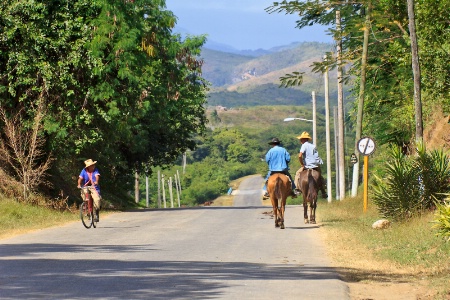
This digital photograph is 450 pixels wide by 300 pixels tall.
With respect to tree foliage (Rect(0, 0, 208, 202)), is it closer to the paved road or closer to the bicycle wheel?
the bicycle wheel

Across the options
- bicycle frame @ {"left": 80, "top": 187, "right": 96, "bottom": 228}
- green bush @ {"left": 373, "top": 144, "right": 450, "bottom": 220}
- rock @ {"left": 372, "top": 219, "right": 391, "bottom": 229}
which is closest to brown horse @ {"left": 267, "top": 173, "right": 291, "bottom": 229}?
rock @ {"left": 372, "top": 219, "right": 391, "bottom": 229}

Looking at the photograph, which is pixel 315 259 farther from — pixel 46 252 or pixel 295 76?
pixel 295 76

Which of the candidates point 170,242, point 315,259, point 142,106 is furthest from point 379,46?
point 315,259

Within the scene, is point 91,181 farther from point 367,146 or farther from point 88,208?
Answer: point 367,146

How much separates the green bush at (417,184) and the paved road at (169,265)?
240cm

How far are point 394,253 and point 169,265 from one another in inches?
191

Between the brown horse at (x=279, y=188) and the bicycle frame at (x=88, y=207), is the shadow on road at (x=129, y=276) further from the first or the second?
the bicycle frame at (x=88, y=207)

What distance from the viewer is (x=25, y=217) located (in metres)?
31.5

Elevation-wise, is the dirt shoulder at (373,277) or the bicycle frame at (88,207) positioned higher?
the bicycle frame at (88,207)

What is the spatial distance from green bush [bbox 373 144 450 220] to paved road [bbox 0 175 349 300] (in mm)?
2399

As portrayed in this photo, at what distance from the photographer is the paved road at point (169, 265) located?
11984 millimetres

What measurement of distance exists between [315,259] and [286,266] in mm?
1533

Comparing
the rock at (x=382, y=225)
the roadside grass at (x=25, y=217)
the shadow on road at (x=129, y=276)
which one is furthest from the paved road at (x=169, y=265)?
the rock at (x=382, y=225)

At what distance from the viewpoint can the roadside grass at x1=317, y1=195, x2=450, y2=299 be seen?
14773mm
